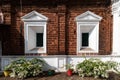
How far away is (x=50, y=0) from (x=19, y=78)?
4.06m

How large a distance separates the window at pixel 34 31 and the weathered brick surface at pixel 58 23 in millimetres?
202

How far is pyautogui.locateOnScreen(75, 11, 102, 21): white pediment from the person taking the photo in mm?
10336

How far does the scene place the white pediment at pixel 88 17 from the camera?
1034 cm

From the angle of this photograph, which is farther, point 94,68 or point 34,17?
point 34,17

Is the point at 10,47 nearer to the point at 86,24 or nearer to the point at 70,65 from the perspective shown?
the point at 70,65

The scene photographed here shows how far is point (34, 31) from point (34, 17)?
74cm

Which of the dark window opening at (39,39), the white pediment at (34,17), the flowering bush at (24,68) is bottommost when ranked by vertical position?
the flowering bush at (24,68)

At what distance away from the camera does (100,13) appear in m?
10.5

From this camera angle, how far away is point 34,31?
10.5m

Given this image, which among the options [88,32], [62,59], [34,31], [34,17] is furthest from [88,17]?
[34,31]

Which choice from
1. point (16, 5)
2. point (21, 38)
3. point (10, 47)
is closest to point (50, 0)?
point (16, 5)

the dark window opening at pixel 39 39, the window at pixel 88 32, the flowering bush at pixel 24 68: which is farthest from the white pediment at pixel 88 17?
the flowering bush at pixel 24 68

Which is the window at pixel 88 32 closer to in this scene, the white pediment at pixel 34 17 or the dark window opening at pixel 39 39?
the white pediment at pixel 34 17

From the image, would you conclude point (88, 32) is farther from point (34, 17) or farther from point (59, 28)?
point (34, 17)
